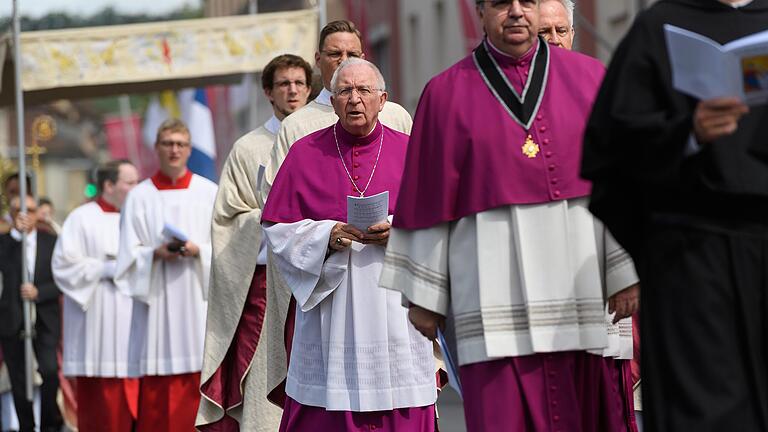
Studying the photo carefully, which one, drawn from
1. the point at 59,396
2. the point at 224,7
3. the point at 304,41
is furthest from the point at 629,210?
the point at 224,7

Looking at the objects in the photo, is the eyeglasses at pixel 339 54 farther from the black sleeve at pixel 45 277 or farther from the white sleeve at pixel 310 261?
the black sleeve at pixel 45 277

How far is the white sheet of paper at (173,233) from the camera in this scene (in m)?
11.4

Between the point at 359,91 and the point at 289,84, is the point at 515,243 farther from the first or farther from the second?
the point at 289,84

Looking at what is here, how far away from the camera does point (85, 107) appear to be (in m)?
91.9

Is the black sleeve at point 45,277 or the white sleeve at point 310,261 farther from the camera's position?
the black sleeve at point 45,277

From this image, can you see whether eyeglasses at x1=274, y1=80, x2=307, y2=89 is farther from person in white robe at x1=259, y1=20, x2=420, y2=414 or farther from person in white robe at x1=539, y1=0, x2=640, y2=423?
person in white robe at x1=539, y1=0, x2=640, y2=423

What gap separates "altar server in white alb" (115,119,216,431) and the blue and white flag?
4.77m

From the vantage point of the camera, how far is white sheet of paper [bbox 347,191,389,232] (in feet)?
24.9

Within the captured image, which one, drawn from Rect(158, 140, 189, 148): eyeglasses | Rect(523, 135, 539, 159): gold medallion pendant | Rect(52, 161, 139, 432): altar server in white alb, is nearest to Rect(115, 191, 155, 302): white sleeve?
Rect(158, 140, 189, 148): eyeglasses

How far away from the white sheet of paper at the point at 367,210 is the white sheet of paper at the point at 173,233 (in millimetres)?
3819

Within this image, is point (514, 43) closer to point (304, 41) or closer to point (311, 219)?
point (311, 219)

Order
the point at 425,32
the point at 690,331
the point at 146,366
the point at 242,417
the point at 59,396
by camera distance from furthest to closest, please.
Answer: the point at 425,32 < the point at 59,396 < the point at 146,366 < the point at 242,417 < the point at 690,331

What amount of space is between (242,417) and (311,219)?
2215mm

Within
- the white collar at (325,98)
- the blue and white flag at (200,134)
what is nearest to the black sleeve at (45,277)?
the blue and white flag at (200,134)
